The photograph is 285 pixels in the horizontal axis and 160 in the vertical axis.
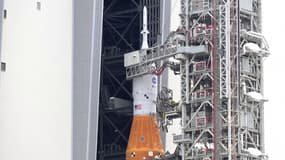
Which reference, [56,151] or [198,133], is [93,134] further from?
[198,133]

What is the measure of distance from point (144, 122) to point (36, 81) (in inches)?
314

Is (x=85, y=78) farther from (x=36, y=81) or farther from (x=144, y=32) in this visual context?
(x=144, y=32)

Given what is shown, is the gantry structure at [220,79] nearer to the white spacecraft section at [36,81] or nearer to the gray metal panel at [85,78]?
the gray metal panel at [85,78]

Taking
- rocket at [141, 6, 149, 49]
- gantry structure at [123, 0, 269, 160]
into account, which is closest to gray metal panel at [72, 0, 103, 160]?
rocket at [141, 6, 149, 49]

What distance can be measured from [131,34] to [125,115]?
5936 mm

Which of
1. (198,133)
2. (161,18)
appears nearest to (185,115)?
(198,133)

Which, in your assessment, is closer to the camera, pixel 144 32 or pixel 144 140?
pixel 144 140

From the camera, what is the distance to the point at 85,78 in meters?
76.8

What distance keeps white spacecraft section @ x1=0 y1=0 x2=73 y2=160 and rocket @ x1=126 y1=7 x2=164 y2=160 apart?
4.56 m

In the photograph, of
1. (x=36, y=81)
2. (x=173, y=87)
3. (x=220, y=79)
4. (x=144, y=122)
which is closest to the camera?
(x=220, y=79)

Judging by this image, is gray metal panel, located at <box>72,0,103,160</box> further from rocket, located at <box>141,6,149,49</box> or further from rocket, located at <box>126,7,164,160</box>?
rocket, located at <box>141,6,149,49</box>

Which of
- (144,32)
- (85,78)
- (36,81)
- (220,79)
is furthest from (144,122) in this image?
(220,79)

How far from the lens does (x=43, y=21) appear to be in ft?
246

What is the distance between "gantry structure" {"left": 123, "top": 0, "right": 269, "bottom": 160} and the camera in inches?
2739
